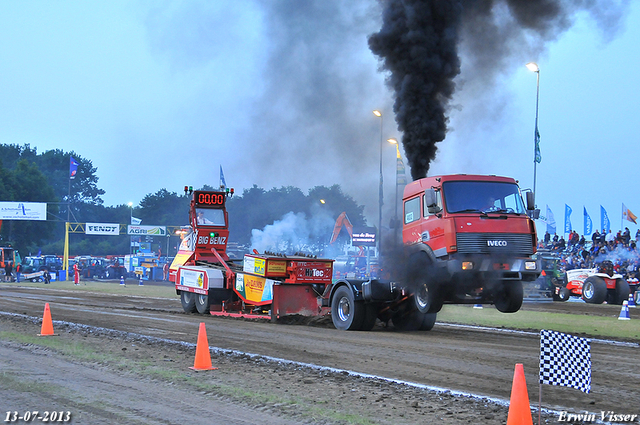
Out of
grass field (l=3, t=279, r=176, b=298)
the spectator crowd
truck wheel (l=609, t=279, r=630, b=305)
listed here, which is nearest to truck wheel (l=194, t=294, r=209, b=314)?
grass field (l=3, t=279, r=176, b=298)

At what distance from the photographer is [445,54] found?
16.4 m

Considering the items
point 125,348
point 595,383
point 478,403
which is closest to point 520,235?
point 595,383

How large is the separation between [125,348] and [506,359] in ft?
21.5

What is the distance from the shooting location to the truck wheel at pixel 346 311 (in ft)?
46.4

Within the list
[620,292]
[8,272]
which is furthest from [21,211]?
[620,292]

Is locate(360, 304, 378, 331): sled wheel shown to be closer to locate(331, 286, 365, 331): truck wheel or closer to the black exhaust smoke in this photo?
locate(331, 286, 365, 331): truck wheel

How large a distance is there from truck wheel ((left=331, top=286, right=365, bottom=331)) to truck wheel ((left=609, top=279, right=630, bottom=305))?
16.0 m

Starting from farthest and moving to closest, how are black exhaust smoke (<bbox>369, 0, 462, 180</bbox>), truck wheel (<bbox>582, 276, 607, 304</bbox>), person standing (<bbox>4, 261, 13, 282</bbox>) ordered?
person standing (<bbox>4, 261, 13, 282</bbox>)
truck wheel (<bbox>582, 276, 607, 304</bbox>)
black exhaust smoke (<bbox>369, 0, 462, 180</bbox>)

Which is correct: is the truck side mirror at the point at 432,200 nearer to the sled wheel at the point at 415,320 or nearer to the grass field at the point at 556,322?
the sled wheel at the point at 415,320

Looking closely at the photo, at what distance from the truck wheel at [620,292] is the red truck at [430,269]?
47.4 ft

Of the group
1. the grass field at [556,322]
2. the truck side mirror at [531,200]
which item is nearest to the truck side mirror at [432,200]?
the truck side mirror at [531,200]

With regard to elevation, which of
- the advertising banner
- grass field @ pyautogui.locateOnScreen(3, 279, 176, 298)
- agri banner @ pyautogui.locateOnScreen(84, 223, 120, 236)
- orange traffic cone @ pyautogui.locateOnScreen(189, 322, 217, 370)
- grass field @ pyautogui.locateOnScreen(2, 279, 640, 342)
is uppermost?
agri banner @ pyautogui.locateOnScreen(84, 223, 120, 236)

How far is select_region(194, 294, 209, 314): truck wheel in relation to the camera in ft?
61.0

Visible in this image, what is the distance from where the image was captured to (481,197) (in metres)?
11.9
